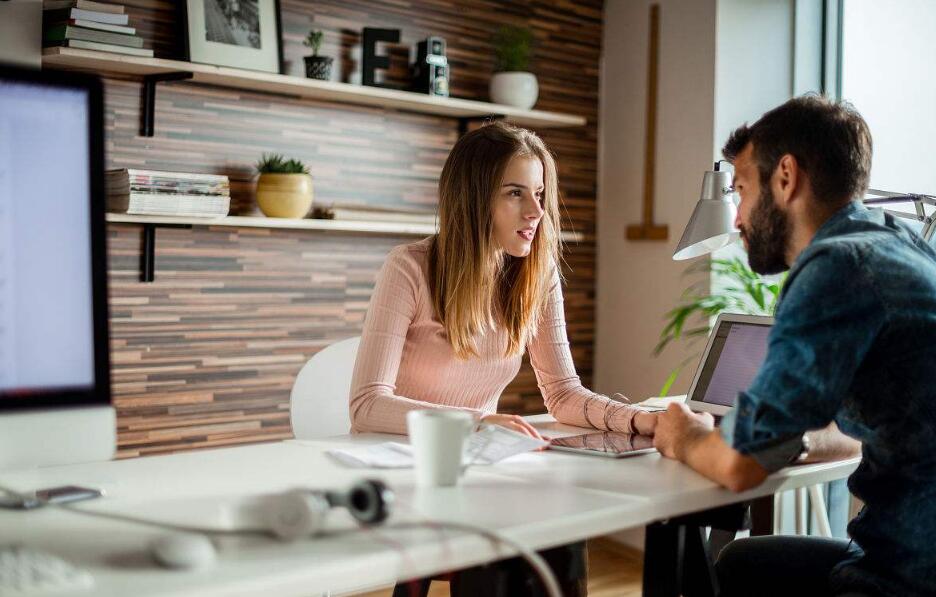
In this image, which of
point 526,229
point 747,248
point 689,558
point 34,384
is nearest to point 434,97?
point 526,229

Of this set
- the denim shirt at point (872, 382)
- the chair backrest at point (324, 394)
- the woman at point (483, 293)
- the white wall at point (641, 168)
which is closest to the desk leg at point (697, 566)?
the denim shirt at point (872, 382)

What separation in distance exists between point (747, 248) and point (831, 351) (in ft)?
1.26

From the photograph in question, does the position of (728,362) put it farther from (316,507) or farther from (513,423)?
(316,507)

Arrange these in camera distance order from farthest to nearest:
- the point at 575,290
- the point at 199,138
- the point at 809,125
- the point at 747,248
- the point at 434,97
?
the point at 575,290, the point at 434,97, the point at 199,138, the point at 747,248, the point at 809,125

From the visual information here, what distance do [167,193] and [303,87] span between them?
56 cm

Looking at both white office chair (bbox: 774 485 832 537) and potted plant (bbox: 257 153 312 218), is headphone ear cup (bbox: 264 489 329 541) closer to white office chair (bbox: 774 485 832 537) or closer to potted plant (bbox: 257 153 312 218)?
potted plant (bbox: 257 153 312 218)

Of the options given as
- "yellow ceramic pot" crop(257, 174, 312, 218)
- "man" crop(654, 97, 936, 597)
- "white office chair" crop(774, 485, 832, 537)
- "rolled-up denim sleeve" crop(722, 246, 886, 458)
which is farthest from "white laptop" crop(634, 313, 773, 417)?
"yellow ceramic pot" crop(257, 174, 312, 218)

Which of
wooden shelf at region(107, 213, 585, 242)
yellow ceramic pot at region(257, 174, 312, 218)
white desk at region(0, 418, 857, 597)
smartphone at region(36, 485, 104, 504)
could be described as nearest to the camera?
white desk at region(0, 418, 857, 597)

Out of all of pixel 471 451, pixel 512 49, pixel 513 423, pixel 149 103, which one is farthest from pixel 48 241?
pixel 512 49

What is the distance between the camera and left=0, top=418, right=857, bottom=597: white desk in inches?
38.2

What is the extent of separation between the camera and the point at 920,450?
4.42 feet

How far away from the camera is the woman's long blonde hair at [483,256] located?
6.68 ft

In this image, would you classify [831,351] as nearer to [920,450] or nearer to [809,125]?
[920,450]

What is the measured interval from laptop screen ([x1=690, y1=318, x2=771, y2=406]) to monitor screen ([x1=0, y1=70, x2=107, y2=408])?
4.36 feet
